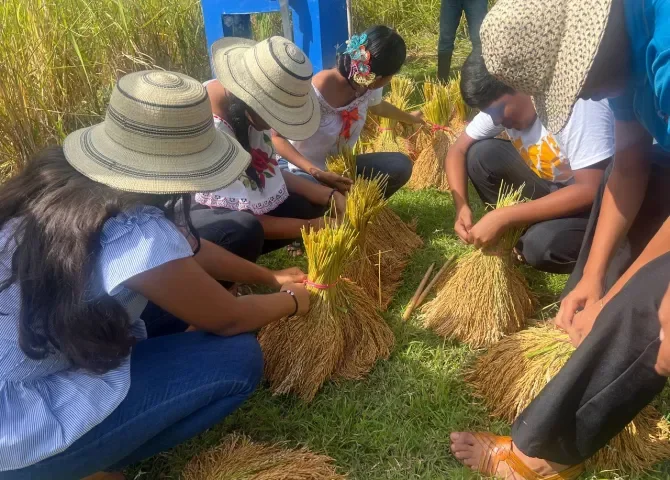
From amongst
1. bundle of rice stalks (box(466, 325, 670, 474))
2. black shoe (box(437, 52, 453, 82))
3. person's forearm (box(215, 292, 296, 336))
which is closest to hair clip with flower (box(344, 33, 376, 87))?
person's forearm (box(215, 292, 296, 336))

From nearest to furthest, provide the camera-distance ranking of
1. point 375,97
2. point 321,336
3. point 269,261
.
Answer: point 321,336
point 269,261
point 375,97

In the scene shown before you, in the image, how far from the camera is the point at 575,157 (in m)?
2.24

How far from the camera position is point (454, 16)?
17.1ft

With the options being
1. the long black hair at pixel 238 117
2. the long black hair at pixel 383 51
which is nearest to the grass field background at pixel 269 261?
the long black hair at pixel 238 117

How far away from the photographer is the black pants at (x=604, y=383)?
134 cm

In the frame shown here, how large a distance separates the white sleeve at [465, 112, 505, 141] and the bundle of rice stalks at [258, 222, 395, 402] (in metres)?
1.00

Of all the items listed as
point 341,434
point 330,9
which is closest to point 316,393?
point 341,434

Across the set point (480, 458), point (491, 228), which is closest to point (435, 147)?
point (491, 228)

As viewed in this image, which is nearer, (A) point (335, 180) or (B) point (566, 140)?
(B) point (566, 140)

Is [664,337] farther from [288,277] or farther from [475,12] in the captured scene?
[475,12]

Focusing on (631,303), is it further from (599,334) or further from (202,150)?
(202,150)

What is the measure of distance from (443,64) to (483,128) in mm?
2791

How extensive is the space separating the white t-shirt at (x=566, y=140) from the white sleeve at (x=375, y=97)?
28.9 inches

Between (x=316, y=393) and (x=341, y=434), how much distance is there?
213 millimetres
